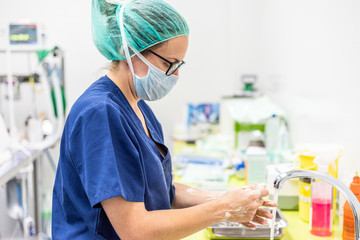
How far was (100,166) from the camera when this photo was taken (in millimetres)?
981

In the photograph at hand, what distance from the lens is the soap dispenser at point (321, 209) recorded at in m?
1.43

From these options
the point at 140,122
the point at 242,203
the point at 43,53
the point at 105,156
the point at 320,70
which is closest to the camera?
the point at 105,156

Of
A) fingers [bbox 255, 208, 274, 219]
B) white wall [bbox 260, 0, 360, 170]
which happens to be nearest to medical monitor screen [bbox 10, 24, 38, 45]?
white wall [bbox 260, 0, 360, 170]

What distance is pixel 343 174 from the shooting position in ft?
5.05

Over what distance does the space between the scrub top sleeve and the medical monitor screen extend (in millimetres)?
2468

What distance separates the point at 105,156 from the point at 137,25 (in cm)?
44

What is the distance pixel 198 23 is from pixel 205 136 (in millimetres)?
1286

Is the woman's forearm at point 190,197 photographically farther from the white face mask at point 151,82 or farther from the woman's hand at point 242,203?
the white face mask at point 151,82

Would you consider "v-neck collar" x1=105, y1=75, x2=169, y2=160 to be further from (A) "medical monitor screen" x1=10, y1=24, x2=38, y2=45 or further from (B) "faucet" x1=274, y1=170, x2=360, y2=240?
(A) "medical monitor screen" x1=10, y1=24, x2=38, y2=45

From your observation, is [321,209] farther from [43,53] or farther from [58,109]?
[43,53]

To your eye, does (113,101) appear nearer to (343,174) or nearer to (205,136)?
(343,174)

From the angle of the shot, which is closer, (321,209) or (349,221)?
(349,221)

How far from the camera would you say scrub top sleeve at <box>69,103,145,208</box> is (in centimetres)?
97

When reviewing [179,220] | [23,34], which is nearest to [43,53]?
[23,34]
